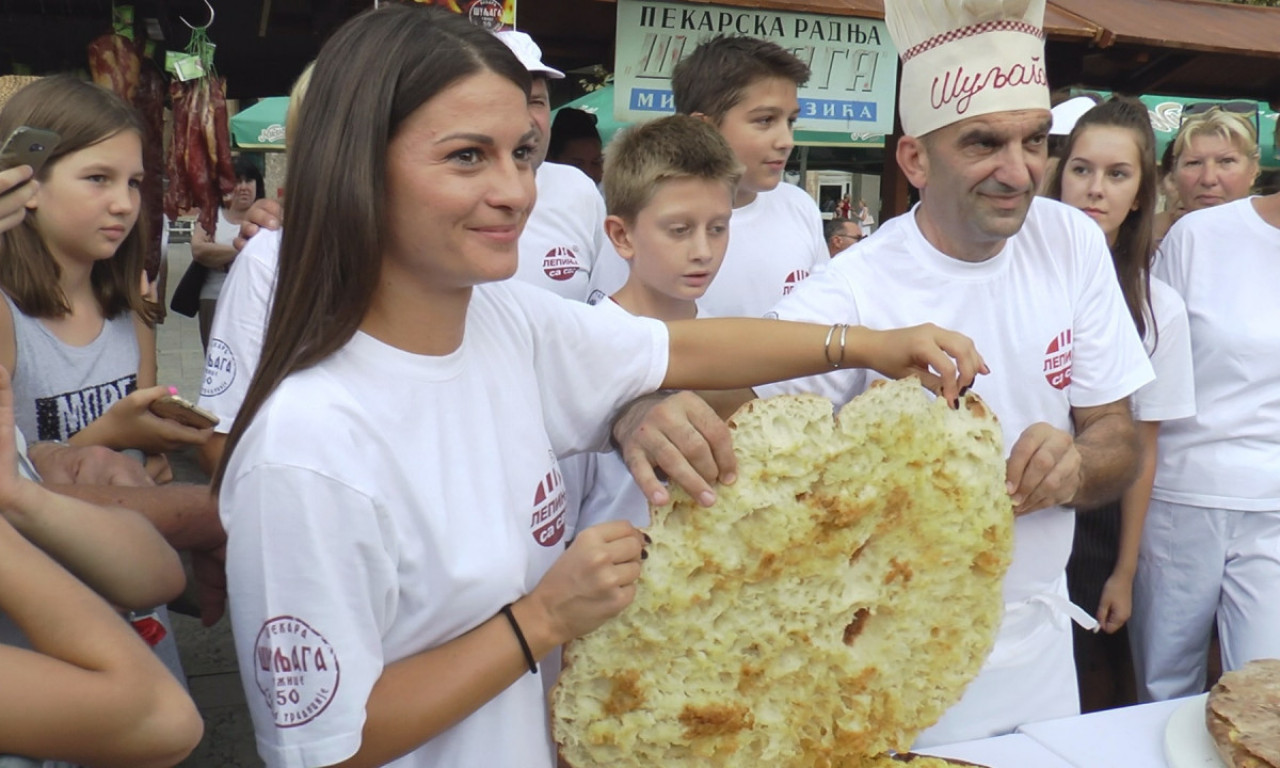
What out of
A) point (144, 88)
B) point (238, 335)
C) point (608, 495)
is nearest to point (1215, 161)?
point (608, 495)

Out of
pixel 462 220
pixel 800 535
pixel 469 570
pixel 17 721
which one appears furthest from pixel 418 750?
pixel 462 220

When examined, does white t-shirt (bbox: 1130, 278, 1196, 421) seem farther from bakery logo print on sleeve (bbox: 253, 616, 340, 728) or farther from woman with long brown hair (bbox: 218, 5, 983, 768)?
bakery logo print on sleeve (bbox: 253, 616, 340, 728)

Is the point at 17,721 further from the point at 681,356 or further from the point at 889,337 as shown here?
the point at 889,337

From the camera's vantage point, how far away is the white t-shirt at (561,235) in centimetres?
327

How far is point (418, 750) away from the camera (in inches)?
54.9

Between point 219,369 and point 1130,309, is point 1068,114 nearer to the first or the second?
point 1130,309

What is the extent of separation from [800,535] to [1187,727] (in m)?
1.03

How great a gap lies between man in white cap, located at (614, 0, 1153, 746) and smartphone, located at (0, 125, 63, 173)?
1.40m

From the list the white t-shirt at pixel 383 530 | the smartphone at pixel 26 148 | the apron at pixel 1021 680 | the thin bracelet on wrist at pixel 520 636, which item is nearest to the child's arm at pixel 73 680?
the white t-shirt at pixel 383 530

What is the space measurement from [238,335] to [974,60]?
1890 mm

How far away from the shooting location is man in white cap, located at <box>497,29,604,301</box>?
3.27 meters

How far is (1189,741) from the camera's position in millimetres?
1825

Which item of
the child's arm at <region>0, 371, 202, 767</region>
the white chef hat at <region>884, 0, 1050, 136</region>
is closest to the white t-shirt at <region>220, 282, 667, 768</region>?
the child's arm at <region>0, 371, 202, 767</region>

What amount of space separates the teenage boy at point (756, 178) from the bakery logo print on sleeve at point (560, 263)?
0.47ft
